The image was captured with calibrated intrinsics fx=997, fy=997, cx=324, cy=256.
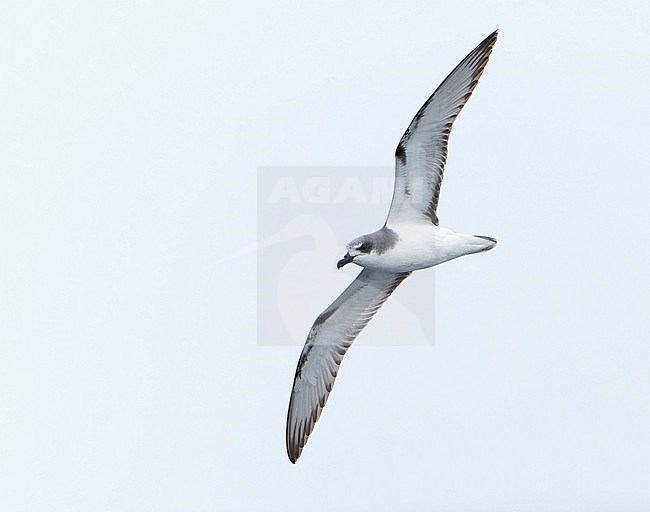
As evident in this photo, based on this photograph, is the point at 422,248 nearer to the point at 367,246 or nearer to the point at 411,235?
the point at 411,235

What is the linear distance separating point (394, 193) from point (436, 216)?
85 cm

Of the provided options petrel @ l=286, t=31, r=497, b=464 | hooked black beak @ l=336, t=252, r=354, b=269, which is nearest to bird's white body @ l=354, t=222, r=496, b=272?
petrel @ l=286, t=31, r=497, b=464

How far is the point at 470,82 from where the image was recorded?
16.8 metres

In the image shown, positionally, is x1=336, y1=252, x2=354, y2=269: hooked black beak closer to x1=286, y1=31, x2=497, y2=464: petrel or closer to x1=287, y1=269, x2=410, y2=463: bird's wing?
x1=286, y1=31, x2=497, y2=464: petrel

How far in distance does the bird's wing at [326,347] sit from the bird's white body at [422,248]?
1.43 meters

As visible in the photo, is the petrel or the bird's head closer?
the petrel

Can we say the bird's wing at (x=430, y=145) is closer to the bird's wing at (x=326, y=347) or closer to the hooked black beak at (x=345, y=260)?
the hooked black beak at (x=345, y=260)

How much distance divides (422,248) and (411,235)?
308 millimetres

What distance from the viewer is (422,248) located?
1738 centimetres

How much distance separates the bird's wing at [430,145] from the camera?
1672 cm

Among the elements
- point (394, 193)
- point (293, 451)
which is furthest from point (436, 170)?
point (293, 451)

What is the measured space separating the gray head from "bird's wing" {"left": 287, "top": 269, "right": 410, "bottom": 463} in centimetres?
160

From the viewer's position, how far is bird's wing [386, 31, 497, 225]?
54.9 feet

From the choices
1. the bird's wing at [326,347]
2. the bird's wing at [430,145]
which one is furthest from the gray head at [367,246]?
the bird's wing at [326,347]
